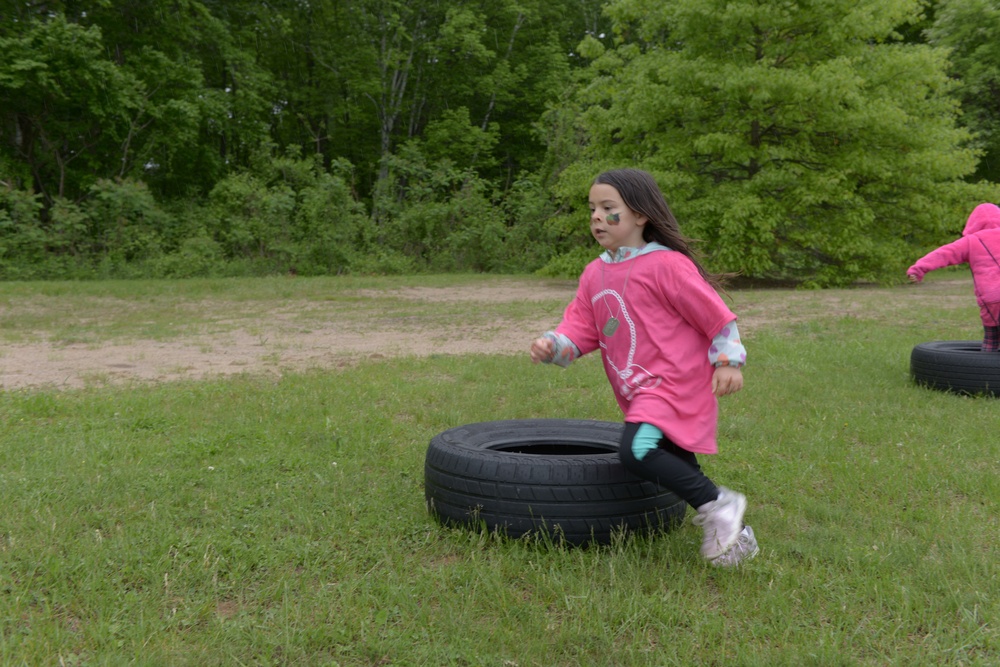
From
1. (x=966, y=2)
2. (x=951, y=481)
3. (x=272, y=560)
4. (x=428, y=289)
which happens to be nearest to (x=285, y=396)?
(x=272, y=560)

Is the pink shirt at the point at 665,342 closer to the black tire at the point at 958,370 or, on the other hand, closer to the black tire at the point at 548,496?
the black tire at the point at 548,496

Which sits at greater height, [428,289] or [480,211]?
[480,211]

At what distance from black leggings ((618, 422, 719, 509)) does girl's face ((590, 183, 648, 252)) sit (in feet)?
2.65

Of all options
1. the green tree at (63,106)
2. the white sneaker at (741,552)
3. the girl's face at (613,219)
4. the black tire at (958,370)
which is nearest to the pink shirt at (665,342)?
the girl's face at (613,219)

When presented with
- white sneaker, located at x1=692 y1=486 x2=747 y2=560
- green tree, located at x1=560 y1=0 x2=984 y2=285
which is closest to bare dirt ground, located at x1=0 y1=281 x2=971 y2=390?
green tree, located at x1=560 y1=0 x2=984 y2=285

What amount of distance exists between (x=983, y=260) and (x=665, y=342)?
15.8 ft

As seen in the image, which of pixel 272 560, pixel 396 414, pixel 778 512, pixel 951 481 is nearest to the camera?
pixel 272 560

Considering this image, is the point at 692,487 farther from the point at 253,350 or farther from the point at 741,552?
the point at 253,350

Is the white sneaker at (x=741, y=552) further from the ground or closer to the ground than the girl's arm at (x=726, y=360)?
closer to the ground

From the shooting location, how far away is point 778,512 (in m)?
4.02

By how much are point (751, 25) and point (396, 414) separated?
15.3 metres

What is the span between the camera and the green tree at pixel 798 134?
17.5 m

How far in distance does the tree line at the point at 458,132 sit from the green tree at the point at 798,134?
2.3 inches

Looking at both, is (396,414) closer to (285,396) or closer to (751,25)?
(285,396)
